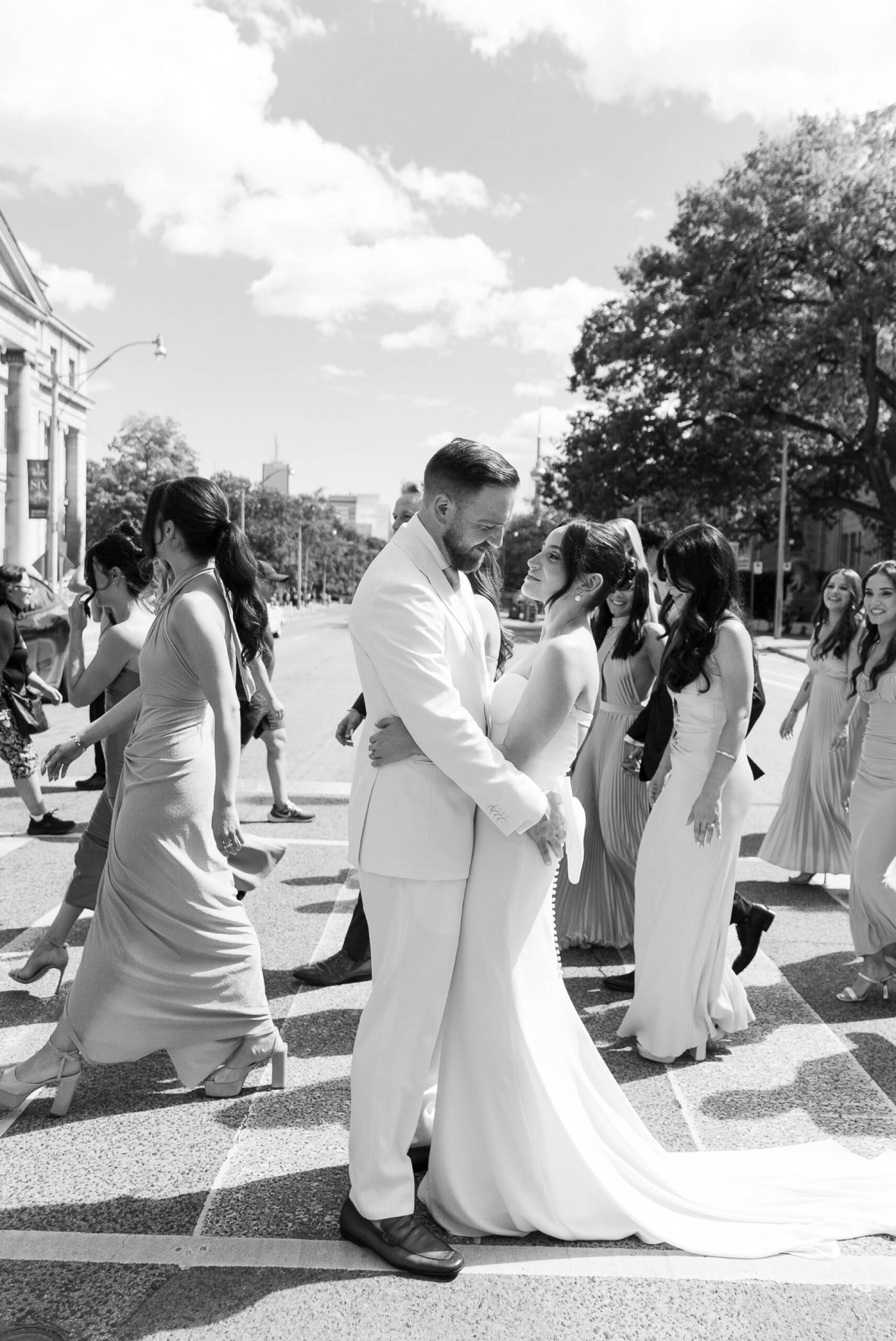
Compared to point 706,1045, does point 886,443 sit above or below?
above

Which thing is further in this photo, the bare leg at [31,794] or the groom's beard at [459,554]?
the bare leg at [31,794]

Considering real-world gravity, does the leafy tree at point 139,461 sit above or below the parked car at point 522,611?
above

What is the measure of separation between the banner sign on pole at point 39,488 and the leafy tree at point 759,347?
18070 mm

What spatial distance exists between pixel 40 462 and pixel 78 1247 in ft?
117

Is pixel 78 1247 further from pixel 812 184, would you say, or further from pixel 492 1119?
pixel 812 184

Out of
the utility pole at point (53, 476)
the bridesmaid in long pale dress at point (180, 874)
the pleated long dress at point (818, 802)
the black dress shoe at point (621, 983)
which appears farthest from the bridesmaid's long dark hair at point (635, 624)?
the utility pole at point (53, 476)

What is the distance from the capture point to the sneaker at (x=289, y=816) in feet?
28.0

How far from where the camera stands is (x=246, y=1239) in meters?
2.97

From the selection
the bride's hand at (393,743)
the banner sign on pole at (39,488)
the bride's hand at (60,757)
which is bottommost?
the bride's hand at (60,757)

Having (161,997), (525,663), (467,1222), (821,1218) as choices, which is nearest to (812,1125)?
(821,1218)

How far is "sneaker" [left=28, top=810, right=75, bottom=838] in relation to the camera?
7.84 meters

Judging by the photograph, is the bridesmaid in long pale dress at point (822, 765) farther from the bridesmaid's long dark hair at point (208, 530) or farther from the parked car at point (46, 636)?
the parked car at point (46, 636)

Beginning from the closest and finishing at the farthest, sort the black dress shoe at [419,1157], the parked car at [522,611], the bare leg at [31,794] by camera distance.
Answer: the black dress shoe at [419,1157]
the bare leg at [31,794]
the parked car at [522,611]

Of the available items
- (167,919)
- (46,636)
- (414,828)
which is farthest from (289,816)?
(46,636)
